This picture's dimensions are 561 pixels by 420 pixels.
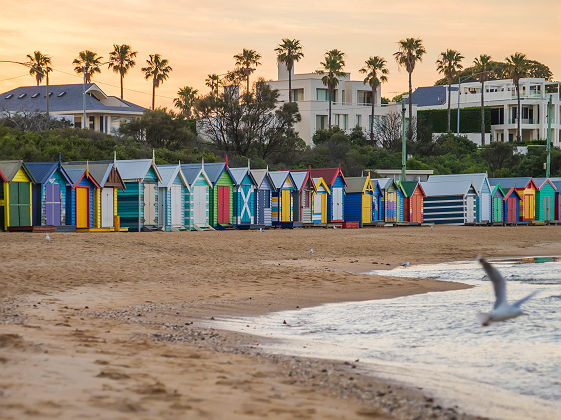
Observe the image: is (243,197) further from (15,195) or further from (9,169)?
(9,169)

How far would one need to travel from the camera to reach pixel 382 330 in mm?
13820

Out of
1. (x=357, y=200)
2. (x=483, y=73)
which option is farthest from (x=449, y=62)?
(x=357, y=200)

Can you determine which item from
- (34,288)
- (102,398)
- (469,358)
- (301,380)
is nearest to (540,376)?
(469,358)

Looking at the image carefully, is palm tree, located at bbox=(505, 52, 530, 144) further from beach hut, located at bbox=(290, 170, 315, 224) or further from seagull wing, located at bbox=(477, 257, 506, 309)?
seagull wing, located at bbox=(477, 257, 506, 309)

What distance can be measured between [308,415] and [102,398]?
6.19ft

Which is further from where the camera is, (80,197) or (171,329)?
(80,197)

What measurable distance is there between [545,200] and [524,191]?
9.71ft

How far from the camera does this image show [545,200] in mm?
59406

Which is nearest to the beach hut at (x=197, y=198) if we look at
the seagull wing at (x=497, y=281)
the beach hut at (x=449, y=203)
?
the beach hut at (x=449, y=203)

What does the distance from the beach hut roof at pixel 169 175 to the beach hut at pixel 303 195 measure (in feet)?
29.3

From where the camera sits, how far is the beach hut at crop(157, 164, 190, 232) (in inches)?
1405

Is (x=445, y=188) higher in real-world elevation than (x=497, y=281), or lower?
higher

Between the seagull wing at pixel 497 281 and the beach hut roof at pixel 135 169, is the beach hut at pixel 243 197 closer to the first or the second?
the beach hut roof at pixel 135 169

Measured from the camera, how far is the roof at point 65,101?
77188 millimetres
